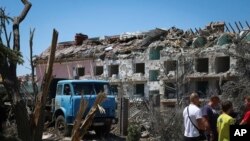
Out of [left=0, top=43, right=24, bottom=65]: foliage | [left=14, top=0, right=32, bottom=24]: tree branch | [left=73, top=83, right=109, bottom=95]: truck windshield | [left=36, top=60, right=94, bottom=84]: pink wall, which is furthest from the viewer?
[left=36, top=60, right=94, bottom=84]: pink wall

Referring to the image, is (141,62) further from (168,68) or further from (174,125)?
(174,125)

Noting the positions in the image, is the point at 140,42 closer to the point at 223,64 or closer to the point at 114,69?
the point at 114,69

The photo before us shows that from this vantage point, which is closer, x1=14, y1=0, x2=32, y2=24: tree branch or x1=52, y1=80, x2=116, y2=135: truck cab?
x1=14, y1=0, x2=32, y2=24: tree branch

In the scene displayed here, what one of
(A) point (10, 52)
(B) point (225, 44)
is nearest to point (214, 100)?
(A) point (10, 52)

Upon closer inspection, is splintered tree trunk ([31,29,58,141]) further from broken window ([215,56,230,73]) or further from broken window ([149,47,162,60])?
broken window ([149,47,162,60])

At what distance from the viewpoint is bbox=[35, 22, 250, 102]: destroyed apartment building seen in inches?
1364

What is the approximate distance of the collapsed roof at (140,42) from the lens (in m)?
36.6

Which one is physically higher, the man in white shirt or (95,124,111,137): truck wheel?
the man in white shirt

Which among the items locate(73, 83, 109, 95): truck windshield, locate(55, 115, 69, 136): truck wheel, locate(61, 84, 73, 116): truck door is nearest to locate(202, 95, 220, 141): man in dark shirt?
locate(73, 83, 109, 95): truck windshield

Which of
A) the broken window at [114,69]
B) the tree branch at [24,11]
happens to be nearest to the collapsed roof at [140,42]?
the broken window at [114,69]

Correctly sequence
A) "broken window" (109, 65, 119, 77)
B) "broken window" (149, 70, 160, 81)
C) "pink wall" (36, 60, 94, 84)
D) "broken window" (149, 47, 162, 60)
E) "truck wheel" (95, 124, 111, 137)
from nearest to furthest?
1. "truck wheel" (95, 124, 111, 137)
2. "broken window" (149, 70, 160, 81)
3. "broken window" (149, 47, 162, 60)
4. "broken window" (109, 65, 119, 77)
5. "pink wall" (36, 60, 94, 84)

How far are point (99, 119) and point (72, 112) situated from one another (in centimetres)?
111

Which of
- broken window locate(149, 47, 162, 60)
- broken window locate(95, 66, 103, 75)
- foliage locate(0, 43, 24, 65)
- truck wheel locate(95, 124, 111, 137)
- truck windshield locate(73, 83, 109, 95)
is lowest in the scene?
truck wheel locate(95, 124, 111, 137)

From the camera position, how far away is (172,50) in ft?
121
